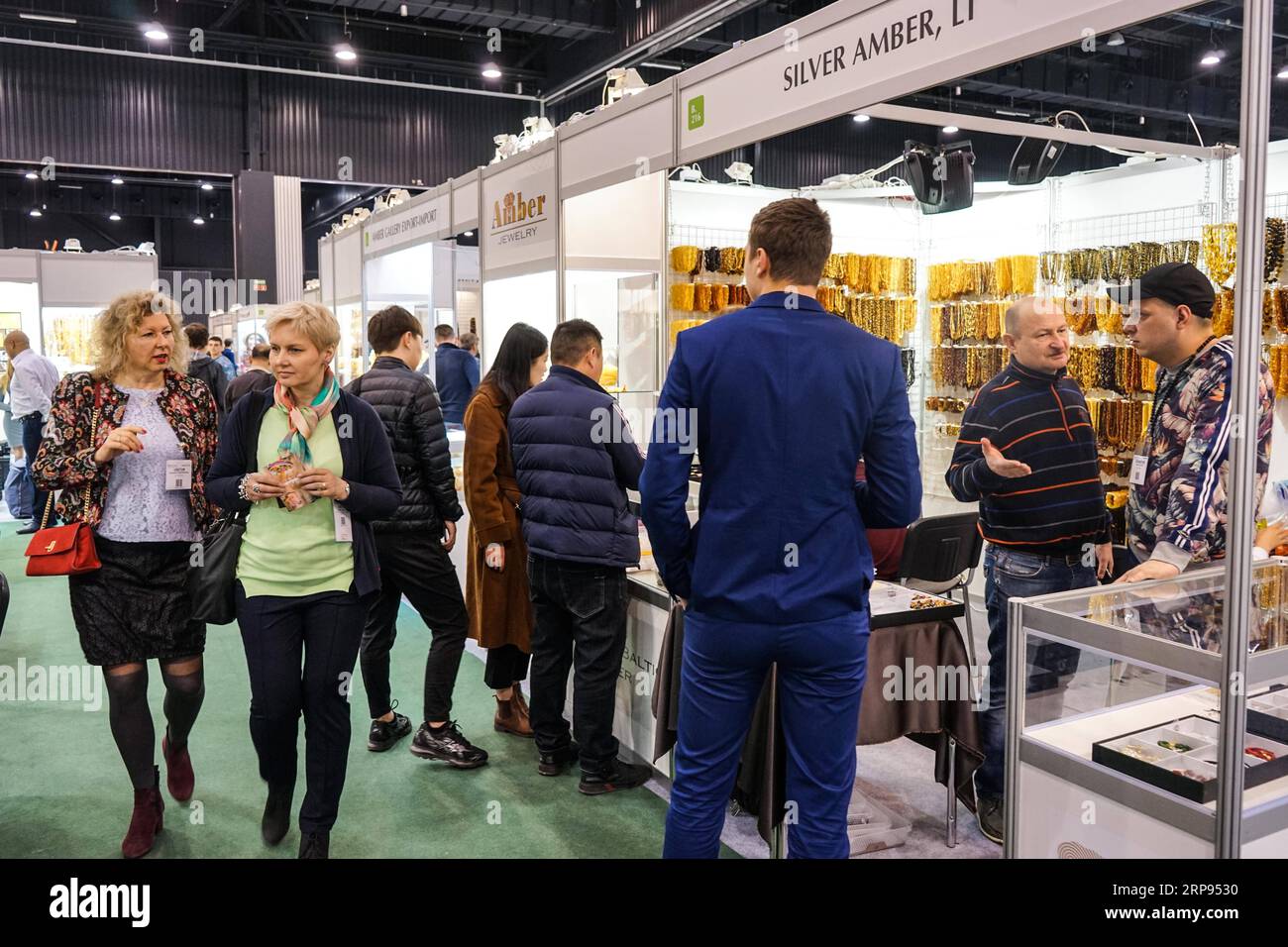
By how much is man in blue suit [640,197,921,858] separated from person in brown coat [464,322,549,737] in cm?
177

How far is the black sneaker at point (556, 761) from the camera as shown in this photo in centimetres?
362

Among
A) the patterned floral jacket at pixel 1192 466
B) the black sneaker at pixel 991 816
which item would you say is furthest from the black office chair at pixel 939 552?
the patterned floral jacket at pixel 1192 466

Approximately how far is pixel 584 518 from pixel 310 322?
41.6 inches

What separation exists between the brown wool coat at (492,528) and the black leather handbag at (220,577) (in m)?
1.06

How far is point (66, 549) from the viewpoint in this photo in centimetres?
275

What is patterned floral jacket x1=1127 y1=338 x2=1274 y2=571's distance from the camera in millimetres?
2334

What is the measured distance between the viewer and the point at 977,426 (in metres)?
3.16

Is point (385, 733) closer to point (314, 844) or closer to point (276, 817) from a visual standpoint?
point (276, 817)

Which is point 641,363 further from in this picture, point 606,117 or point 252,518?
point 252,518

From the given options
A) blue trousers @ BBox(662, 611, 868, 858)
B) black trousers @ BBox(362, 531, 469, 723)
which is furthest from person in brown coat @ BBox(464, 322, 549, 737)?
blue trousers @ BBox(662, 611, 868, 858)

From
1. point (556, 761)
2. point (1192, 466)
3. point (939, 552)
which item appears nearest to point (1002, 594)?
point (939, 552)

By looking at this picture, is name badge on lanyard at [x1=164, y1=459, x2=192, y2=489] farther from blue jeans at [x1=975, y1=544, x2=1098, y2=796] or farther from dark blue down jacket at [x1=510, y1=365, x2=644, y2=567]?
blue jeans at [x1=975, y1=544, x2=1098, y2=796]

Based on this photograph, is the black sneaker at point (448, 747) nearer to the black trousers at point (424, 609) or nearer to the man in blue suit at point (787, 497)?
the black trousers at point (424, 609)

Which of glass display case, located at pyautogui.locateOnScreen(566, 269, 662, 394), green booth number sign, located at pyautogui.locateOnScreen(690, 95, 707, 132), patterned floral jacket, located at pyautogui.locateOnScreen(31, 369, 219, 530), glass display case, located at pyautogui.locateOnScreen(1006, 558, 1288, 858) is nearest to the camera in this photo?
glass display case, located at pyautogui.locateOnScreen(1006, 558, 1288, 858)
